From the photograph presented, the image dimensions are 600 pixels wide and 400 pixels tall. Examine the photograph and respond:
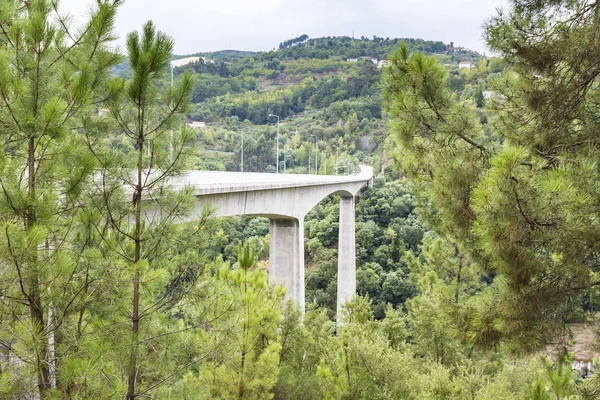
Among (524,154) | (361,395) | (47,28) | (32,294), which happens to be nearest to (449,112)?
(524,154)

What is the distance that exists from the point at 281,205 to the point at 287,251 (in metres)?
2.32

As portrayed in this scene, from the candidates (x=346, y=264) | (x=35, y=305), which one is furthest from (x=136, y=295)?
(x=346, y=264)

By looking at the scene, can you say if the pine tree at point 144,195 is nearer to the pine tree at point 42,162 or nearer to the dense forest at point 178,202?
the dense forest at point 178,202

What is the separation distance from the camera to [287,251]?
15453 millimetres

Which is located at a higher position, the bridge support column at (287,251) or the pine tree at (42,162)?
the pine tree at (42,162)

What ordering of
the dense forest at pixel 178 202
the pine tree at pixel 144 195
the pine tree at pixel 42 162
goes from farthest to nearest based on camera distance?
the pine tree at pixel 144 195 < the dense forest at pixel 178 202 < the pine tree at pixel 42 162

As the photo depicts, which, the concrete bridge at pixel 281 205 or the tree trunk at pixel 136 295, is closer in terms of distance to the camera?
the tree trunk at pixel 136 295

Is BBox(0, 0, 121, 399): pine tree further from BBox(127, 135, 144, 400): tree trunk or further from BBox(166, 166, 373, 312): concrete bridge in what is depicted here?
BBox(166, 166, 373, 312): concrete bridge

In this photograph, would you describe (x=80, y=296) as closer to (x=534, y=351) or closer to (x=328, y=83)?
(x=534, y=351)

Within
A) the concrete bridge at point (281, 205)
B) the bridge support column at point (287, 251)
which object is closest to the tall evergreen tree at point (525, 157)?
the concrete bridge at point (281, 205)

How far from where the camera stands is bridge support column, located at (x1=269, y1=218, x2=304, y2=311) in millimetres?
15461

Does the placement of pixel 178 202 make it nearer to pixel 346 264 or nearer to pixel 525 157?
pixel 525 157

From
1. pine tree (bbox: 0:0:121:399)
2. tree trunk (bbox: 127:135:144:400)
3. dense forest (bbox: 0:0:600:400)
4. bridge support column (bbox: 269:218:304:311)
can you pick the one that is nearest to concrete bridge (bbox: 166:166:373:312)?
bridge support column (bbox: 269:218:304:311)

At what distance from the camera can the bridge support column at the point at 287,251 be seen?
15461mm
